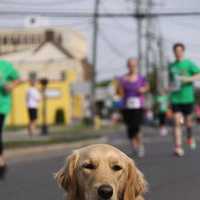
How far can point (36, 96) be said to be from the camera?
28.5 meters

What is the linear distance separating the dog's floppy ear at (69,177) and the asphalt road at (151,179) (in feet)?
11.2

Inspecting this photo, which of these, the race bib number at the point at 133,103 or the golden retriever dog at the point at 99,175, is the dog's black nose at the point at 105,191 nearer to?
the golden retriever dog at the point at 99,175

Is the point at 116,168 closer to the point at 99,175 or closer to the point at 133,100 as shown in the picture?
the point at 99,175

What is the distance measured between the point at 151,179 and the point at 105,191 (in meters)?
6.86

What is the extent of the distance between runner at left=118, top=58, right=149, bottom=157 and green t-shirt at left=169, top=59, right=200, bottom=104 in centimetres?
103

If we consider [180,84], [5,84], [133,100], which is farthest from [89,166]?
[133,100]

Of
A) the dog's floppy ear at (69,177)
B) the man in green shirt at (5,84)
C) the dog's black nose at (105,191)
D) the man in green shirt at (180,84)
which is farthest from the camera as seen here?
the man in green shirt at (180,84)

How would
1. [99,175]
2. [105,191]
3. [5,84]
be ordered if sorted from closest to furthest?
[105,191]
[99,175]
[5,84]

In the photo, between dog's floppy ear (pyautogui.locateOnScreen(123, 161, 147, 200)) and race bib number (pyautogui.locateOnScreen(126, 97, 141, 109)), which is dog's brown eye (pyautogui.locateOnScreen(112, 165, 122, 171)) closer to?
dog's floppy ear (pyautogui.locateOnScreen(123, 161, 147, 200))

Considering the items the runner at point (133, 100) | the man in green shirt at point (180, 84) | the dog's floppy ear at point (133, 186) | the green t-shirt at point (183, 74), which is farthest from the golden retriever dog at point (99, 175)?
the runner at point (133, 100)

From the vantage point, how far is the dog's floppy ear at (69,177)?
5191mm

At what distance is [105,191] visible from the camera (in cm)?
492

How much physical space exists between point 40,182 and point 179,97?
10.9 feet

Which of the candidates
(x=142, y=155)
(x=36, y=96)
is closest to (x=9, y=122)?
(x=36, y=96)
